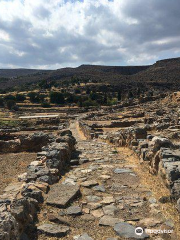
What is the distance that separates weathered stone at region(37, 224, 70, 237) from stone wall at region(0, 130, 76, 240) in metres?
0.23

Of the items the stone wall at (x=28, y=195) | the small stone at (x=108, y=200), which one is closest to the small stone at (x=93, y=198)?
the small stone at (x=108, y=200)

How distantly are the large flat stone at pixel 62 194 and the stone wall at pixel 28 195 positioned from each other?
185mm

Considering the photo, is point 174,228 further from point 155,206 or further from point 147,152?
point 147,152

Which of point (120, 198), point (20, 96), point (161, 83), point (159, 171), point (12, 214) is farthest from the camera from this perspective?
point (161, 83)

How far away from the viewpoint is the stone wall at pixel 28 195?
11.6 ft

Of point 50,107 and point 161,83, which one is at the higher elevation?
point 161,83

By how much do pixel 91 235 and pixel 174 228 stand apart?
53.6 inches

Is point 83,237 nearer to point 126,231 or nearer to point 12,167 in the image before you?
point 126,231

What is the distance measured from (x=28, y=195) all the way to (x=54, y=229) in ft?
4.17

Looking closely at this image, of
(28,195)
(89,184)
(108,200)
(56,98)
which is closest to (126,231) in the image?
(108,200)

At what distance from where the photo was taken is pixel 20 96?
75.2 meters

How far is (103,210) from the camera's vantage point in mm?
5074

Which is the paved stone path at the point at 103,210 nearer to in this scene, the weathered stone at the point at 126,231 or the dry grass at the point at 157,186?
the weathered stone at the point at 126,231

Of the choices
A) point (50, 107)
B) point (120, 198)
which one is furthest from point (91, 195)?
point (50, 107)
